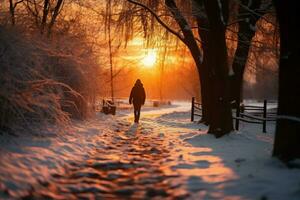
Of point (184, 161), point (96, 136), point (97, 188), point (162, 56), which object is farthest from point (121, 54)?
point (97, 188)

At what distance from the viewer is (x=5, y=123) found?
830 centimetres

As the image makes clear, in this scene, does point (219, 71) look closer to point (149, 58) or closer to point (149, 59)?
point (149, 58)

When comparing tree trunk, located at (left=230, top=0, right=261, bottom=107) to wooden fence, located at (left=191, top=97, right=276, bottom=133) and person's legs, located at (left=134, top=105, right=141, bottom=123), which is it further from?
person's legs, located at (left=134, top=105, right=141, bottom=123)

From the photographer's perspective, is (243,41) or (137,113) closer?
(243,41)

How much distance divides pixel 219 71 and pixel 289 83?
14.2 ft

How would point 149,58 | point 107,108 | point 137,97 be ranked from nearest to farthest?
point 137,97 → point 149,58 → point 107,108

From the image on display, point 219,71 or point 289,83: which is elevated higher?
point 219,71

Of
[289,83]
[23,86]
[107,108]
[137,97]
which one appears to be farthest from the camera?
[107,108]

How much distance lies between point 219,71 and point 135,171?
5277 millimetres

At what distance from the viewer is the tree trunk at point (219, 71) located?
34.8 feet

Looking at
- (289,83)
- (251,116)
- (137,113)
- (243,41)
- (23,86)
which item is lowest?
(137,113)

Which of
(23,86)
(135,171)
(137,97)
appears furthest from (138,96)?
(135,171)

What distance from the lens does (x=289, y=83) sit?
22.1 ft

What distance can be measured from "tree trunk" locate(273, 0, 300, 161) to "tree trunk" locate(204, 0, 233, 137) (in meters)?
3.83
